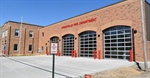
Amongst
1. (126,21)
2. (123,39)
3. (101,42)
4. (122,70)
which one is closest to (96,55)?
(101,42)

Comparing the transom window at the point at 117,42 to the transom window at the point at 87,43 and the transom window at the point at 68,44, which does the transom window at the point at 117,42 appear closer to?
the transom window at the point at 87,43

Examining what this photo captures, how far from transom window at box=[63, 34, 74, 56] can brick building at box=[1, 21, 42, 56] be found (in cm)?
1263

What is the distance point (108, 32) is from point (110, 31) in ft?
1.10

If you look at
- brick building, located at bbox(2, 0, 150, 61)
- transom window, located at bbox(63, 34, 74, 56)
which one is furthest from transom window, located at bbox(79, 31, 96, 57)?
transom window, located at bbox(63, 34, 74, 56)

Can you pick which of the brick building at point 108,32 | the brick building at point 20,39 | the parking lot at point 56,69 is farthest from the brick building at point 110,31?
the brick building at point 20,39

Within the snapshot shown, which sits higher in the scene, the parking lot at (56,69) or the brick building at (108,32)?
the brick building at (108,32)

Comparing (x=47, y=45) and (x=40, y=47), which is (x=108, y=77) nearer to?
(x=47, y=45)

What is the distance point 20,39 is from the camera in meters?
33.6

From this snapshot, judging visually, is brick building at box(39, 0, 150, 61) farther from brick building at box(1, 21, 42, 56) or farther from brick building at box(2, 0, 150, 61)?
brick building at box(1, 21, 42, 56)

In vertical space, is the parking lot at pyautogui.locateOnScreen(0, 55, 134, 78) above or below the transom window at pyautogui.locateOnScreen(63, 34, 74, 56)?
below

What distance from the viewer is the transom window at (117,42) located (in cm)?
1642

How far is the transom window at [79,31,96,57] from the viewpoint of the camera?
20847 millimetres

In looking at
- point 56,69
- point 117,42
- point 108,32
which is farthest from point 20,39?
point 56,69

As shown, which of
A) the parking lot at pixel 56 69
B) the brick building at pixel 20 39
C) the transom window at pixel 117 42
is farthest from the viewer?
the brick building at pixel 20 39
